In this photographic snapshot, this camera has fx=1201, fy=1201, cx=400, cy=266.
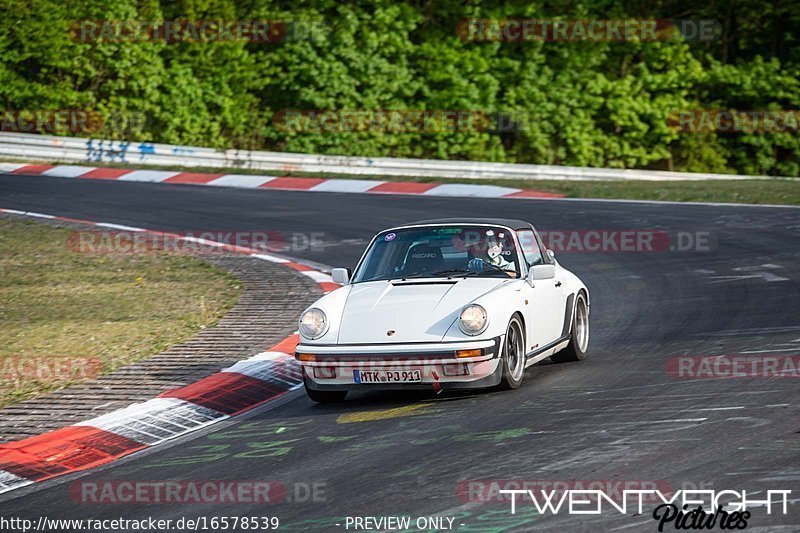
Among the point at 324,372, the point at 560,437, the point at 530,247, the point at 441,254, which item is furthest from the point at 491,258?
the point at 560,437

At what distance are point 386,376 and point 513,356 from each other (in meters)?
1.00

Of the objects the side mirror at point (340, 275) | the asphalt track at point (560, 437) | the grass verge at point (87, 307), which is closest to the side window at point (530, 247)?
the asphalt track at point (560, 437)

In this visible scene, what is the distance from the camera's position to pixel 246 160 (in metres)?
26.8

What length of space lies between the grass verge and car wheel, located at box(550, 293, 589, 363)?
3.43 metres

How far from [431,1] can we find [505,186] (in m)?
11.6

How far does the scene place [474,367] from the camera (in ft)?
26.8

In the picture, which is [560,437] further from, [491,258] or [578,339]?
[578,339]

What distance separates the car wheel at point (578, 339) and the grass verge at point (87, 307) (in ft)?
11.3

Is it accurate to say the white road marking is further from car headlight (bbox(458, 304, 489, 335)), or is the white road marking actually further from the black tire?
car headlight (bbox(458, 304, 489, 335))

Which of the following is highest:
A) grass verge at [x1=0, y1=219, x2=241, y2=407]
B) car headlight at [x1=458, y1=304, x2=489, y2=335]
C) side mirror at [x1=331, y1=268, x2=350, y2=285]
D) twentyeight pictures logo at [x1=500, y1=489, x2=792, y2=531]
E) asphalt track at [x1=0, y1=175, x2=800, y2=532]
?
side mirror at [x1=331, y1=268, x2=350, y2=285]

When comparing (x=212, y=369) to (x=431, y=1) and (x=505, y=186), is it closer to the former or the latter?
(x=505, y=186)

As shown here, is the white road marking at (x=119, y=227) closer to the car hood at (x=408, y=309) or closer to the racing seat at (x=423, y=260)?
the racing seat at (x=423, y=260)

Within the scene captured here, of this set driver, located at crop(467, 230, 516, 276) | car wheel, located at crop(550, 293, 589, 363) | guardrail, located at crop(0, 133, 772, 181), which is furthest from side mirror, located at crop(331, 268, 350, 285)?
guardrail, located at crop(0, 133, 772, 181)

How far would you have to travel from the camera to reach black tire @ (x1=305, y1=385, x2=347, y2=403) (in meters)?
8.52
